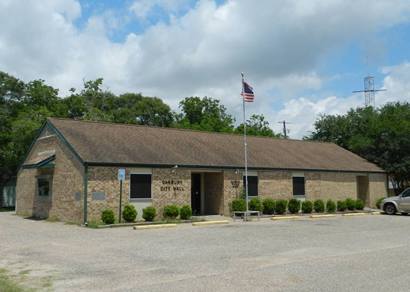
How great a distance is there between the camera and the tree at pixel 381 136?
1462 inches

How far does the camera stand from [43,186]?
87.2 ft

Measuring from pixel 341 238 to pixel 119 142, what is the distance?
13513mm

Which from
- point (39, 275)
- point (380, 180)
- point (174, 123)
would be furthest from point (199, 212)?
point (174, 123)

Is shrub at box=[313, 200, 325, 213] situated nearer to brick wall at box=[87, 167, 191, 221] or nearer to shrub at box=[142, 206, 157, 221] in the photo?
brick wall at box=[87, 167, 191, 221]

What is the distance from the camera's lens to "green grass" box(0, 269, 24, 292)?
331 inches

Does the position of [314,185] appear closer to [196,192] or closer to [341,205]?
[341,205]

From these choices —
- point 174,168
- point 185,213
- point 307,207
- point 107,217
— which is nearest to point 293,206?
point 307,207

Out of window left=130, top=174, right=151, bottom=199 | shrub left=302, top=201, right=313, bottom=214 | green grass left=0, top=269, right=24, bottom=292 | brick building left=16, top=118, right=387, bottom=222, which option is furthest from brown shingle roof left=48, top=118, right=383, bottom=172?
green grass left=0, top=269, right=24, bottom=292

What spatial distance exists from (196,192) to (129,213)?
6.74 metres

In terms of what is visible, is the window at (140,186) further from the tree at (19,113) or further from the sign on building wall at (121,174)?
the tree at (19,113)

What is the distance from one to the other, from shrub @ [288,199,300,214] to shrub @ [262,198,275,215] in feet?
5.10

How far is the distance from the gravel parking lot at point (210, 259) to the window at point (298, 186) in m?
12.4

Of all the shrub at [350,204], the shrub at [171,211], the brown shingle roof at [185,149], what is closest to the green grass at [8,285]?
the brown shingle roof at [185,149]

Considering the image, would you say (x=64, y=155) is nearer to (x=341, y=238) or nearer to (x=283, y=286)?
(x=341, y=238)
